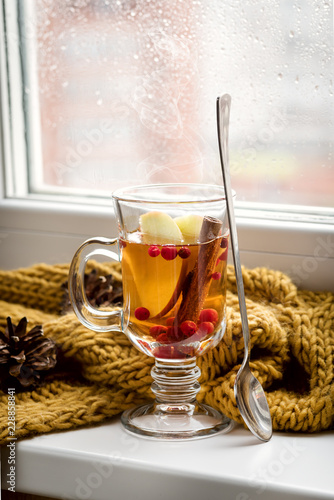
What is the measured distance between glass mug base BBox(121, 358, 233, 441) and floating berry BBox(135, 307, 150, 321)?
0.19 ft

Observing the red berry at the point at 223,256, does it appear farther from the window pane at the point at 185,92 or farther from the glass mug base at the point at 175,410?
the window pane at the point at 185,92

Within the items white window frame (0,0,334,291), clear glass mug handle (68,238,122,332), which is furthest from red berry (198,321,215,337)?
white window frame (0,0,334,291)

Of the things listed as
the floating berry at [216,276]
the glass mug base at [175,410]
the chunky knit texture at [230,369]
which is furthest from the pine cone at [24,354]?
the floating berry at [216,276]

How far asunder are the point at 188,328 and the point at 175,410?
0.10m

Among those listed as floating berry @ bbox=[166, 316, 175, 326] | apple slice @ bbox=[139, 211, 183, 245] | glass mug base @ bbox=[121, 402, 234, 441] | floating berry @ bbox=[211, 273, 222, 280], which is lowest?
glass mug base @ bbox=[121, 402, 234, 441]

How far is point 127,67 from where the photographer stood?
0.94 m

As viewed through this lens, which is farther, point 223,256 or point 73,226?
point 73,226

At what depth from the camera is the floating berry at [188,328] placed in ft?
2.14

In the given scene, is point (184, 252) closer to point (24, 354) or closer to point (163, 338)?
point (163, 338)

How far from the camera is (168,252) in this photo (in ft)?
2.09

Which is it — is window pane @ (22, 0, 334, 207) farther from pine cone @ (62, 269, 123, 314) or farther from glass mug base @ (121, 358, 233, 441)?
glass mug base @ (121, 358, 233, 441)

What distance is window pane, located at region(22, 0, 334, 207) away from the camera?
840mm

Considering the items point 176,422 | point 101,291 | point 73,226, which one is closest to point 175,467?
point 176,422

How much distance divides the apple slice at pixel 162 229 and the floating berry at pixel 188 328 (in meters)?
0.08
